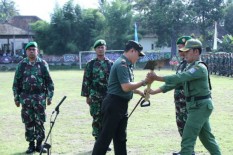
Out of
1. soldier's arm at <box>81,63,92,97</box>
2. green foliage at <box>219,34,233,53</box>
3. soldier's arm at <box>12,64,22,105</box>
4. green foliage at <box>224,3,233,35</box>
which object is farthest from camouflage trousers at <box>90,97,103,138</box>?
green foliage at <box>224,3,233,35</box>

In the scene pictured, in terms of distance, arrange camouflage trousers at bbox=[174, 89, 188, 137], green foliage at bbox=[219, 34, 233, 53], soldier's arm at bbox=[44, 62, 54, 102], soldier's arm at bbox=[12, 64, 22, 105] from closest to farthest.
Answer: camouflage trousers at bbox=[174, 89, 188, 137], soldier's arm at bbox=[12, 64, 22, 105], soldier's arm at bbox=[44, 62, 54, 102], green foliage at bbox=[219, 34, 233, 53]

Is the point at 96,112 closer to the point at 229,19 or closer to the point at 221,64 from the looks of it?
the point at 221,64

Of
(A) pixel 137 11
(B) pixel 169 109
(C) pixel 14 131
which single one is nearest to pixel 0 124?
(C) pixel 14 131

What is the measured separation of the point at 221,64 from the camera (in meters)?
28.0

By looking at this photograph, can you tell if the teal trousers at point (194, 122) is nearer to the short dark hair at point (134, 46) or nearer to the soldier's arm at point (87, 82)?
the short dark hair at point (134, 46)

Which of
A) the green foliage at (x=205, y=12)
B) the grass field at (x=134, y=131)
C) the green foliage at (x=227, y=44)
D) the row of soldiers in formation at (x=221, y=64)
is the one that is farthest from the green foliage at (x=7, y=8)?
the grass field at (x=134, y=131)

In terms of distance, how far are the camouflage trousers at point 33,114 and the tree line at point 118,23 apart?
Answer: 40.3m

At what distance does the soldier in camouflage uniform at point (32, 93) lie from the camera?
22.8 ft

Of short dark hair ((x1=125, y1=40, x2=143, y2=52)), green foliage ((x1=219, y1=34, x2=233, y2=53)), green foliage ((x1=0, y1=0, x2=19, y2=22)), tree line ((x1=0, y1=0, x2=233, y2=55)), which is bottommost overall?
short dark hair ((x1=125, y1=40, x2=143, y2=52))

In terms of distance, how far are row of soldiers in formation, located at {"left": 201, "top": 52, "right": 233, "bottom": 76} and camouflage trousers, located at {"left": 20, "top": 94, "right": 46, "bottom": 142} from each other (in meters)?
21.3

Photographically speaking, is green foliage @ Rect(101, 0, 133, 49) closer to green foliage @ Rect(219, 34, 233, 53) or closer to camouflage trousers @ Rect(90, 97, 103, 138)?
green foliage @ Rect(219, 34, 233, 53)

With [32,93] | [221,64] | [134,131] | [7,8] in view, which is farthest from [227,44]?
[7,8]

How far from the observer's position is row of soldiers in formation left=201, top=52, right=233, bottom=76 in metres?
26.6

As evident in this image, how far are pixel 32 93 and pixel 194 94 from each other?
3066 millimetres
